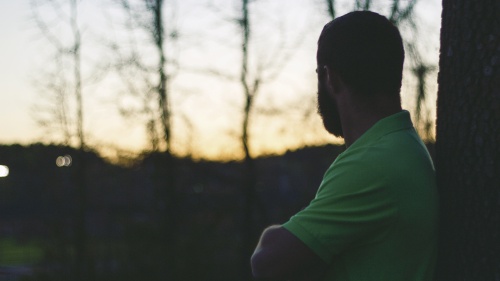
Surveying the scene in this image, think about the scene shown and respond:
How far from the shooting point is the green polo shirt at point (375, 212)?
1832 millimetres

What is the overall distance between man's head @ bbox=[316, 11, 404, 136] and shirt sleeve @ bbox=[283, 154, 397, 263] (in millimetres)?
253

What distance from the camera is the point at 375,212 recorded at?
1844 mm

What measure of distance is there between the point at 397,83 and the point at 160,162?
681 inches

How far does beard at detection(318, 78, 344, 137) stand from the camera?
206 centimetres

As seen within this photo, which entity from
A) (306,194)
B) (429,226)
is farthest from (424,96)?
(429,226)

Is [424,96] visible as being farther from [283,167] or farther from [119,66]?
[283,167]

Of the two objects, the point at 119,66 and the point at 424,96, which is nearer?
the point at 424,96

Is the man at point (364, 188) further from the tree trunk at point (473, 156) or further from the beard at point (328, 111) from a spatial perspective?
the tree trunk at point (473, 156)

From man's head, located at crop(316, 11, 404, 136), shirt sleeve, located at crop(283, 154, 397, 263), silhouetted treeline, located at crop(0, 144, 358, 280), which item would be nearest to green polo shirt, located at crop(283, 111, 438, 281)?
shirt sleeve, located at crop(283, 154, 397, 263)

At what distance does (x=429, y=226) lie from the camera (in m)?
2.02

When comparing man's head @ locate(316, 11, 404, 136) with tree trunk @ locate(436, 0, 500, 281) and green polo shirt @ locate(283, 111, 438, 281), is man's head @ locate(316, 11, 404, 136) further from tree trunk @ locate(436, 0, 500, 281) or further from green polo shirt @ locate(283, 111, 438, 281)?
tree trunk @ locate(436, 0, 500, 281)

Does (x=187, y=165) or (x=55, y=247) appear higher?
(x=187, y=165)

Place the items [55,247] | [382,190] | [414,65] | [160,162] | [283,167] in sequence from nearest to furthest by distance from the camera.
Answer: [382,190], [414,65], [55,247], [160,162], [283,167]

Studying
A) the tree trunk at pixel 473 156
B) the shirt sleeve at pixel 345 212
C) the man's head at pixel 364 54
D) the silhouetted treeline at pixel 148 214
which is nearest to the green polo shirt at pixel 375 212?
the shirt sleeve at pixel 345 212
